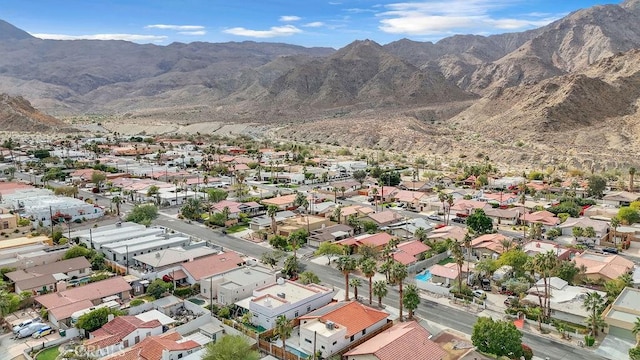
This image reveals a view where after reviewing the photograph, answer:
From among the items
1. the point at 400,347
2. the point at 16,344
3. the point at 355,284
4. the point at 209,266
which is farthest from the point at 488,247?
the point at 16,344

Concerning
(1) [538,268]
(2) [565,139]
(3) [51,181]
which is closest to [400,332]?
(1) [538,268]

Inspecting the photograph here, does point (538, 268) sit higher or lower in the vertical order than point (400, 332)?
higher

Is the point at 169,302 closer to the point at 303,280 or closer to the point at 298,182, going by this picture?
the point at 303,280

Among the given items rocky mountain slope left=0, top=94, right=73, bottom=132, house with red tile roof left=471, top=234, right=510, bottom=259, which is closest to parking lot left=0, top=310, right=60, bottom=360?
house with red tile roof left=471, top=234, right=510, bottom=259

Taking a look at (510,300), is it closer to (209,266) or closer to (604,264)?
(604,264)

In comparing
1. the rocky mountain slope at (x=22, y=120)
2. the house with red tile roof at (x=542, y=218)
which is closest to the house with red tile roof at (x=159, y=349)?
the house with red tile roof at (x=542, y=218)

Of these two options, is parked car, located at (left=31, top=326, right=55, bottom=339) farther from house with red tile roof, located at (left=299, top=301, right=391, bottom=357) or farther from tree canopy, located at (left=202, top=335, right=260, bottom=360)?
house with red tile roof, located at (left=299, top=301, right=391, bottom=357)

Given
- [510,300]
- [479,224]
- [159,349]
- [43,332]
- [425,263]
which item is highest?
[479,224]
